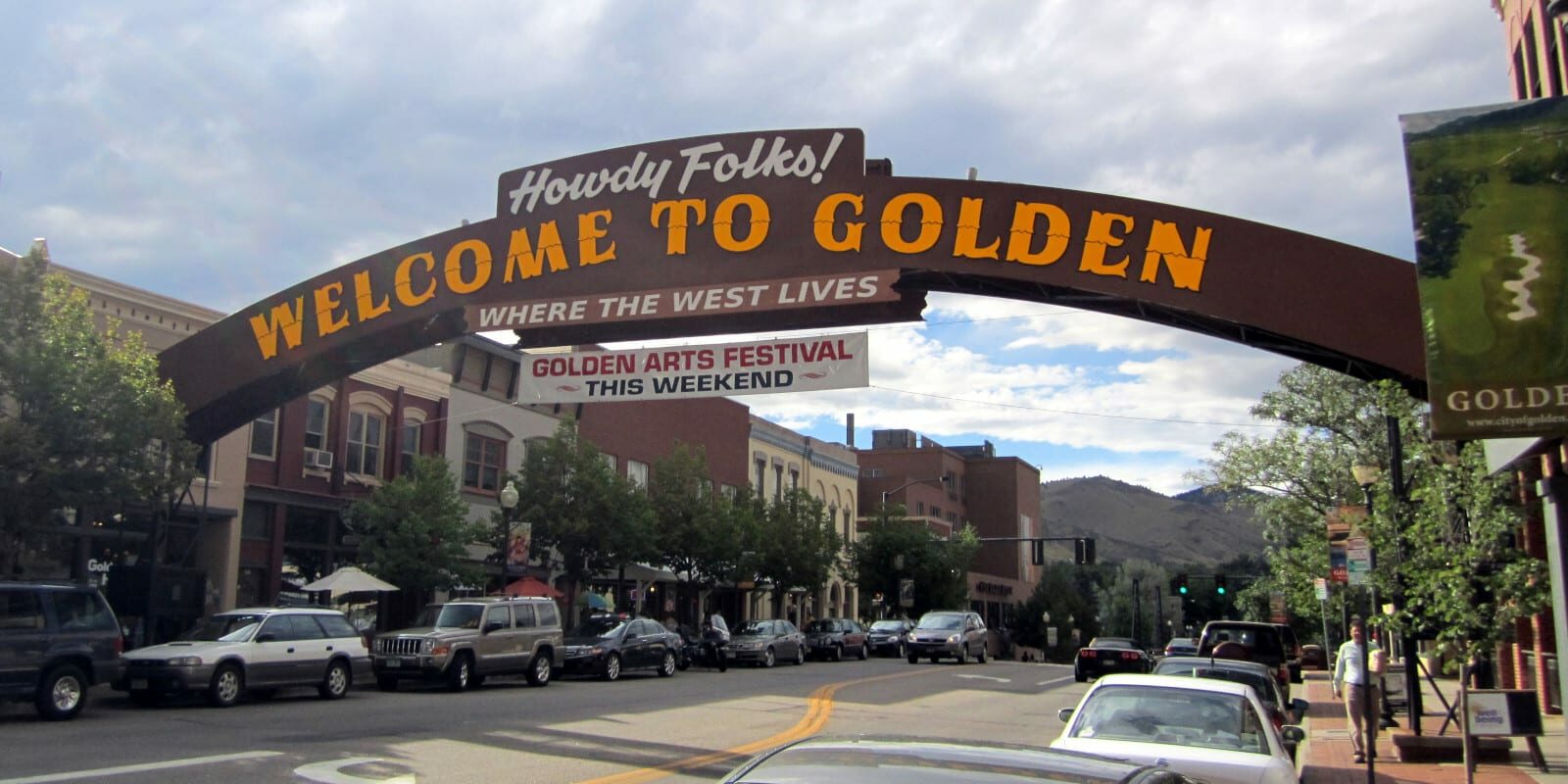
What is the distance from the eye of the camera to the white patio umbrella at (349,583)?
85.4 feet

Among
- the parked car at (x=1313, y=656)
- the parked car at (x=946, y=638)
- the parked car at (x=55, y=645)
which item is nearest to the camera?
the parked car at (x=55, y=645)

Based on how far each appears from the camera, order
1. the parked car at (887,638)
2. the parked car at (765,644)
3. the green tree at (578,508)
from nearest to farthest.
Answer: the green tree at (578,508) < the parked car at (765,644) < the parked car at (887,638)

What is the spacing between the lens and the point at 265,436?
29609 millimetres

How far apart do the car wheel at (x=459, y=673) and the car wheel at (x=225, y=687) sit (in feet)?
15.5

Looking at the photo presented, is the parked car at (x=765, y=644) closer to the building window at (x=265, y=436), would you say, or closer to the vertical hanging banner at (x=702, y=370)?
the building window at (x=265, y=436)

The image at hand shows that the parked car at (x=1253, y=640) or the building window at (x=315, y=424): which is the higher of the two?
the building window at (x=315, y=424)

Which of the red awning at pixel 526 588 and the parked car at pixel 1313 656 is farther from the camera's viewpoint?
the parked car at pixel 1313 656

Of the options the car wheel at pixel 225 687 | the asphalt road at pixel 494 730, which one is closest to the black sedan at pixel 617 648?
the asphalt road at pixel 494 730

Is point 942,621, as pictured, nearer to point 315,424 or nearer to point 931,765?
point 315,424

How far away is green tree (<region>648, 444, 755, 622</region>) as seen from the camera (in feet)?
130

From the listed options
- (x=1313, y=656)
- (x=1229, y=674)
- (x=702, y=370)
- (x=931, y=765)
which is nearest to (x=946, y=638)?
(x=1313, y=656)

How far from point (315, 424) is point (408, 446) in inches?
141

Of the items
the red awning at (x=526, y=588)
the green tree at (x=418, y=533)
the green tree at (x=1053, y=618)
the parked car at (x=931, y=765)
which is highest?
the green tree at (x=418, y=533)

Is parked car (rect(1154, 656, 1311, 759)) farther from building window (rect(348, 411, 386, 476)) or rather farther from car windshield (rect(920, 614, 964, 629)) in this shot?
car windshield (rect(920, 614, 964, 629))
